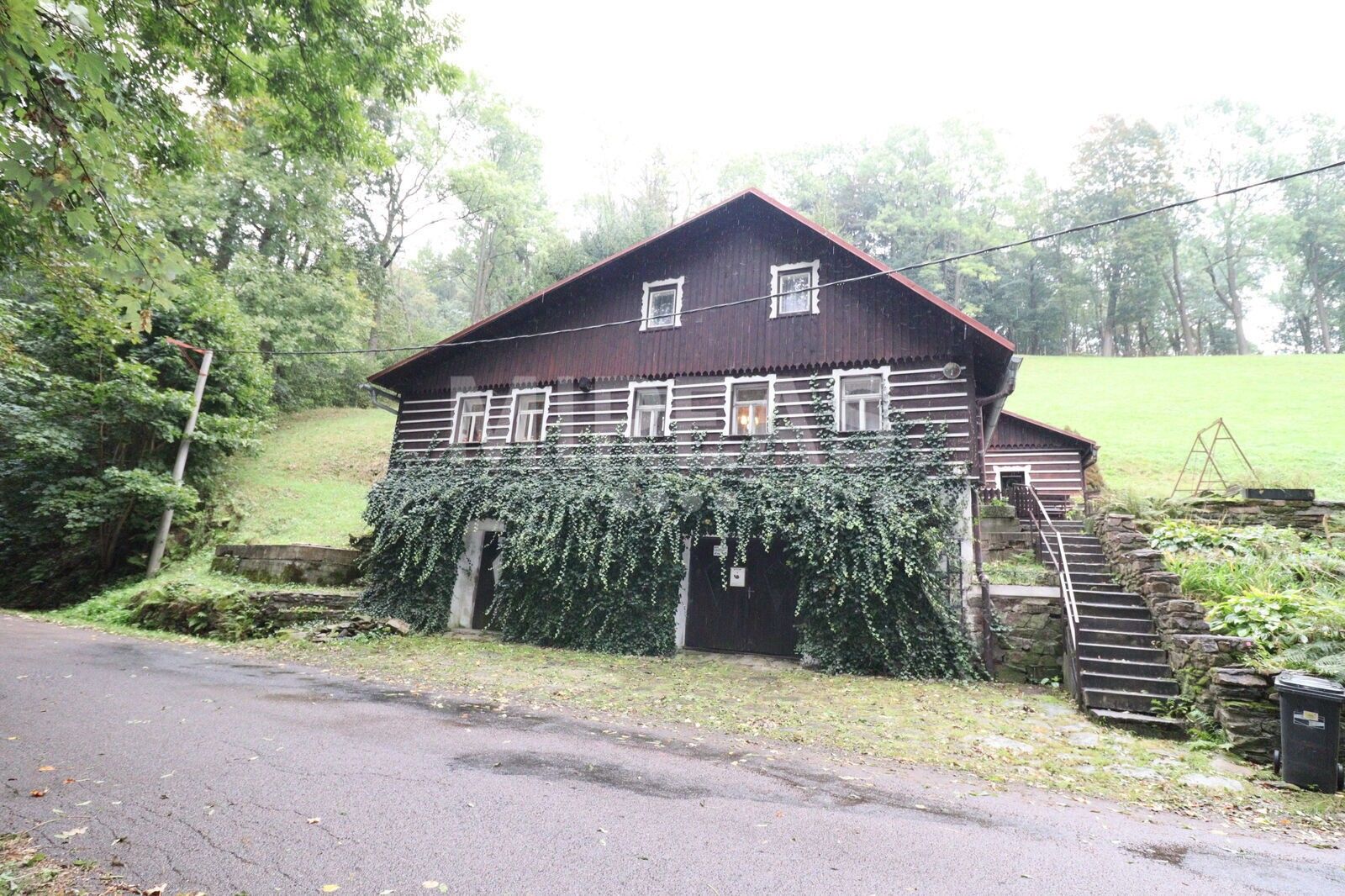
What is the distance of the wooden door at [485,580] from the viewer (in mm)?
15266

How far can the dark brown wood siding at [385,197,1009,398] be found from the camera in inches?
504

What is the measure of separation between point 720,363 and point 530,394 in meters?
5.34

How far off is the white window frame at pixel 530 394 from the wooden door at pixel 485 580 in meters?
2.48

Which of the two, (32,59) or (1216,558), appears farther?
(1216,558)

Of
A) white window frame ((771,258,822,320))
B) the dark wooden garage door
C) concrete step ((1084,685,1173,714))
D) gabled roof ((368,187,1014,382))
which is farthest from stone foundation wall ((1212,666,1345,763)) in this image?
white window frame ((771,258,822,320))

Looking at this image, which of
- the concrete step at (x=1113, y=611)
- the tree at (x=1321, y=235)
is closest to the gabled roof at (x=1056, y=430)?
the concrete step at (x=1113, y=611)

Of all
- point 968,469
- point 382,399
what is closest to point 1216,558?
point 968,469

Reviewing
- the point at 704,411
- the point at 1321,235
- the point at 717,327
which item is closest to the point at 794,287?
the point at 717,327

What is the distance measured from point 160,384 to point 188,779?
1767cm

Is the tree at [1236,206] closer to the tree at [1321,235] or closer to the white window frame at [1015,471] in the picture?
the tree at [1321,235]

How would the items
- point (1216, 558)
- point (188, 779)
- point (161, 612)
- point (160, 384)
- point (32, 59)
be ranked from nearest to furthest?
point (32, 59)
point (188, 779)
point (1216, 558)
point (161, 612)
point (160, 384)

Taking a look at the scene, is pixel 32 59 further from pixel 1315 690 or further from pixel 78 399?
pixel 78 399

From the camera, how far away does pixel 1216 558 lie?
1015 centimetres

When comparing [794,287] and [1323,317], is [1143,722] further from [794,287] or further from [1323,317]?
[1323,317]
